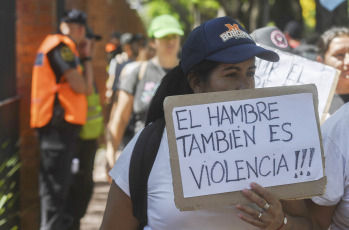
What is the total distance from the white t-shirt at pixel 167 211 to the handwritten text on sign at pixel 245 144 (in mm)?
198

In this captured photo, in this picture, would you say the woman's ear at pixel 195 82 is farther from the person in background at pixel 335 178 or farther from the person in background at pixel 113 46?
the person in background at pixel 113 46

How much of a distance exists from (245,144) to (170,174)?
0.33 metres

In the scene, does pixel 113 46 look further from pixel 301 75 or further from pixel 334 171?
pixel 334 171

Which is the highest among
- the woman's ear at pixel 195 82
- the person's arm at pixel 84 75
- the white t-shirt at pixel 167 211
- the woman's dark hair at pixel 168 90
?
the woman's ear at pixel 195 82

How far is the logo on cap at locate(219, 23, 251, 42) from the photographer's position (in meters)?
2.51

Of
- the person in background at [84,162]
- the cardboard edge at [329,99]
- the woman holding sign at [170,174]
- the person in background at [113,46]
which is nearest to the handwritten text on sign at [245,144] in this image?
the woman holding sign at [170,174]

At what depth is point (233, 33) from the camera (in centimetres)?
253

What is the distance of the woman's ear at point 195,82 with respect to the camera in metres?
2.61

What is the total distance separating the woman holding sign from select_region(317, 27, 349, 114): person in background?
5.44 feet

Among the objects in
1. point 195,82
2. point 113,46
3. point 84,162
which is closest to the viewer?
point 195,82

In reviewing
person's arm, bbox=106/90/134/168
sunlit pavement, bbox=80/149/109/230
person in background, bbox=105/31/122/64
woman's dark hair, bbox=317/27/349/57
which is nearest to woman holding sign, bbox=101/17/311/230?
woman's dark hair, bbox=317/27/349/57

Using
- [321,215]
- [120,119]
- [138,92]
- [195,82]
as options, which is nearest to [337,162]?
[321,215]

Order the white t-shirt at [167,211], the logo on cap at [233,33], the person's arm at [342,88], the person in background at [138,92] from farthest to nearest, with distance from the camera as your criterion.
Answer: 1. the person in background at [138,92]
2. the person's arm at [342,88]
3. the logo on cap at [233,33]
4. the white t-shirt at [167,211]

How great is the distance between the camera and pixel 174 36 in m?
5.70
